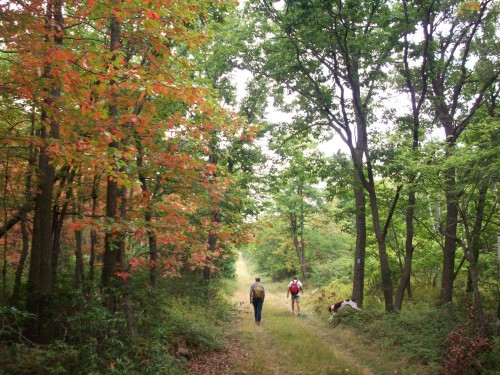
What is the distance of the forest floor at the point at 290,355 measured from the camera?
7.40 meters

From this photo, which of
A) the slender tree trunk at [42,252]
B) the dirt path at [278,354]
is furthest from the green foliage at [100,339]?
the dirt path at [278,354]

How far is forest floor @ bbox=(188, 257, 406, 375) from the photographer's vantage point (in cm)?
740

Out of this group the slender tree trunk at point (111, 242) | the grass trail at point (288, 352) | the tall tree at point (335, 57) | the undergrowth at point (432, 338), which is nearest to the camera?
the undergrowth at point (432, 338)

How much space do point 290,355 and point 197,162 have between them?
529cm

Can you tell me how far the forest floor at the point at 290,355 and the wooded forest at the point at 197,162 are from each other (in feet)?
2.11

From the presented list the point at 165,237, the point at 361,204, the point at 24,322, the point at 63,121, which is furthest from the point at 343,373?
the point at 361,204

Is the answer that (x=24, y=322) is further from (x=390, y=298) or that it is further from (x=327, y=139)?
(x=327, y=139)

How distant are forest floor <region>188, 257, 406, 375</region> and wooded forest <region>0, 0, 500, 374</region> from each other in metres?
0.64

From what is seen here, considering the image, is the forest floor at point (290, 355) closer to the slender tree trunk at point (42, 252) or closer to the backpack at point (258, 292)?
the backpack at point (258, 292)

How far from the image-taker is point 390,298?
1184 centimetres

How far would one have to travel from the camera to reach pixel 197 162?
22.0 ft

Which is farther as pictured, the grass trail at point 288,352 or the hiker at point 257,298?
the hiker at point 257,298

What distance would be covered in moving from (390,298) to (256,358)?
5.91 metres

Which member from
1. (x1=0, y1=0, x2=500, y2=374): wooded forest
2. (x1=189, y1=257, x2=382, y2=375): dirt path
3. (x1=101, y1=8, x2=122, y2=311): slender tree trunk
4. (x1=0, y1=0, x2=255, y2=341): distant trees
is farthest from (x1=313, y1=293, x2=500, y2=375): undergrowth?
(x1=101, y1=8, x2=122, y2=311): slender tree trunk
